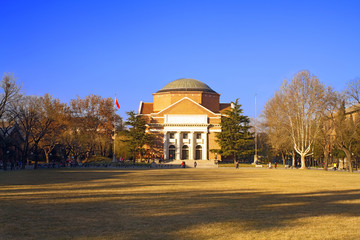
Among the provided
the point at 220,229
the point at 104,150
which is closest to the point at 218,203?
the point at 220,229

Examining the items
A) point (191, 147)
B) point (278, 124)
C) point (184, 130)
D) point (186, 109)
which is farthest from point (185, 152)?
point (278, 124)

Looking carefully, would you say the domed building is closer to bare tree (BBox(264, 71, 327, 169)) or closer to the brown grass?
bare tree (BBox(264, 71, 327, 169))

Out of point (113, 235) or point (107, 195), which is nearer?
point (113, 235)

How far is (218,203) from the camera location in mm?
18688

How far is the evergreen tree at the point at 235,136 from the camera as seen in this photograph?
3387 inches

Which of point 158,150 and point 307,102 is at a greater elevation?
point 307,102

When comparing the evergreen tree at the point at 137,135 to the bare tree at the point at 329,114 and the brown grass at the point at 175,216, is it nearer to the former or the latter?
the bare tree at the point at 329,114

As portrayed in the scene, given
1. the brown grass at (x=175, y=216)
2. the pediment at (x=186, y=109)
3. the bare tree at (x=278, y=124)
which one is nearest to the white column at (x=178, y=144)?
the pediment at (x=186, y=109)

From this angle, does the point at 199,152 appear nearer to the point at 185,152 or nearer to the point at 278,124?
the point at 185,152

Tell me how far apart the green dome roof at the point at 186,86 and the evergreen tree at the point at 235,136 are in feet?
42.1

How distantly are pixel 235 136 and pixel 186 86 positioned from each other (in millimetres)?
19967

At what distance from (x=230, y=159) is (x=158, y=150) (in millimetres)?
16018

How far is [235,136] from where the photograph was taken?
3425 inches

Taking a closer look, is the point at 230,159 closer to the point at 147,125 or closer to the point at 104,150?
the point at 147,125
